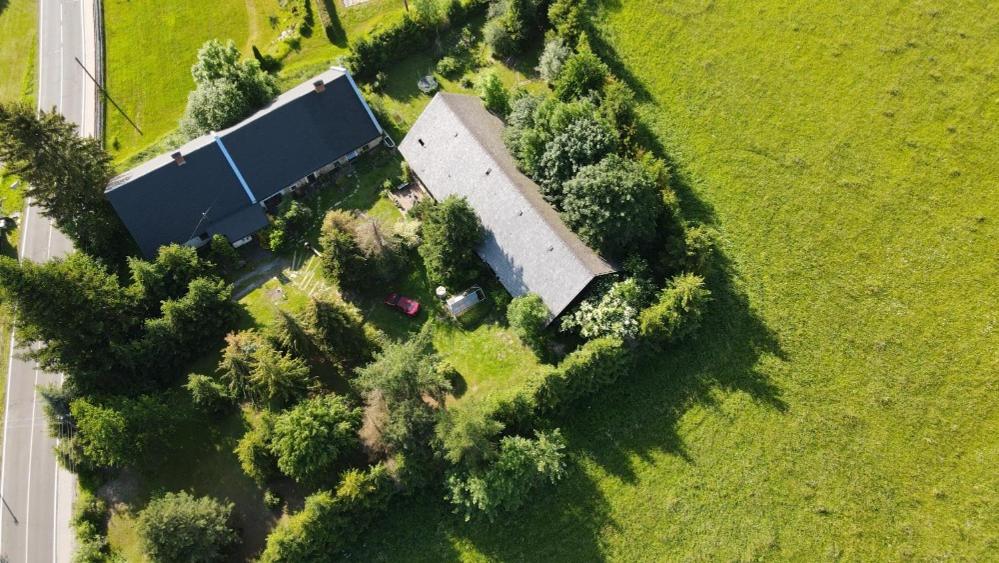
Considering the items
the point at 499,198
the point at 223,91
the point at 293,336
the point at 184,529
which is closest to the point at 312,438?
the point at 293,336

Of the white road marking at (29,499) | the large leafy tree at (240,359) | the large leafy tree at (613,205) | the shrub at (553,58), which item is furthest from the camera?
the shrub at (553,58)

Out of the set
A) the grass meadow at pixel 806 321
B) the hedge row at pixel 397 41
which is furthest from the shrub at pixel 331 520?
the hedge row at pixel 397 41

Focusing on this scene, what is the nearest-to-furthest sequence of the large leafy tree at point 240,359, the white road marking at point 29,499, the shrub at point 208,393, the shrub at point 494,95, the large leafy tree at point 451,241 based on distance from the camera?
the large leafy tree at point 240,359, the shrub at point 208,393, the white road marking at point 29,499, the large leafy tree at point 451,241, the shrub at point 494,95

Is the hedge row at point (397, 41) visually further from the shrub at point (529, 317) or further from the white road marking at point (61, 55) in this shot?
the white road marking at point (61, 55)

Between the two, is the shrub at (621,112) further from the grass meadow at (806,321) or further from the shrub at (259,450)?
the shrub at (259,450)

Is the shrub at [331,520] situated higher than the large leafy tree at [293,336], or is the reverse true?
the large leafy tree at [293,336]

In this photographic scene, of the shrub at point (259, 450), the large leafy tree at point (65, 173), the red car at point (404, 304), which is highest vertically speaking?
the large leafy tree at point (65, 173)

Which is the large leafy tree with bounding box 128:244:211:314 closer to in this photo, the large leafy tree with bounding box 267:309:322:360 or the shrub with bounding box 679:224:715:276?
the large leafy tree with bounding box 267:309:322:360

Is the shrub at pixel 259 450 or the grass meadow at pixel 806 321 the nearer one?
the grass meadow at pixel 806 321
